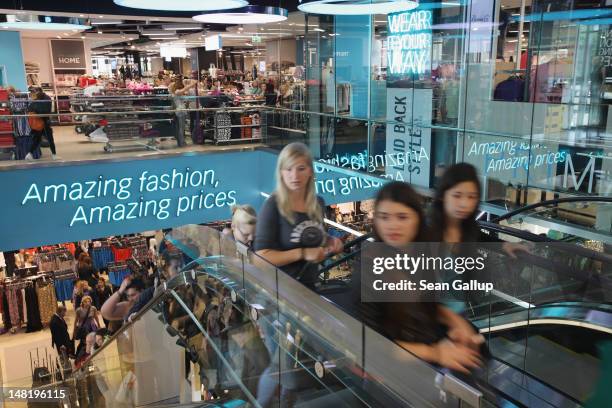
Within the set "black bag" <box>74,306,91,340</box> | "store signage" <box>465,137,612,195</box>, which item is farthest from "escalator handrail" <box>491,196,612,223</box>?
"black bag" <box>74,306,91,340</box>

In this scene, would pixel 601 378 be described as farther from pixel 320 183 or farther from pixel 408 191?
pixel 320 183

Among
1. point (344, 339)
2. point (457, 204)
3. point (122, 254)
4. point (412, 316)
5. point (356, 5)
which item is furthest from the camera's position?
point (122, 254)

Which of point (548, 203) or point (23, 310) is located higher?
point (548, 203)

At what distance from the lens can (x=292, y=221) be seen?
3375 millimetres

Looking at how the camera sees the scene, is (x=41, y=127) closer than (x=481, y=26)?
No

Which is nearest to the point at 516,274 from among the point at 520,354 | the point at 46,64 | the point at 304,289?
the point at 520,354

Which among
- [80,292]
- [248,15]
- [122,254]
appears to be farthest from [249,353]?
[122,254]

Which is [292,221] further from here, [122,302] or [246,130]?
[246,130]

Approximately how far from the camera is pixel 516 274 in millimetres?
3939

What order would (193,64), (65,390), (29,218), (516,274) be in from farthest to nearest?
(193,64) → (29,218) → (65,390) → (516,274)

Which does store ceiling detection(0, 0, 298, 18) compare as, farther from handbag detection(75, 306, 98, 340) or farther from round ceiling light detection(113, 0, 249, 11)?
handbag detection(75, 306, 98, 340)

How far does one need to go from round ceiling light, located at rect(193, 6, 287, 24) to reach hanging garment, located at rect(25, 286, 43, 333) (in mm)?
6473

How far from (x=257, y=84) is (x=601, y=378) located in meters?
15.3

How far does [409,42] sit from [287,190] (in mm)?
6449
